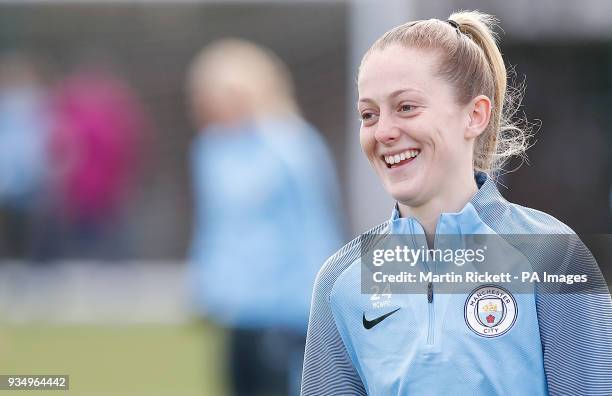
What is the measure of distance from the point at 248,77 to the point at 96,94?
18.8 feet

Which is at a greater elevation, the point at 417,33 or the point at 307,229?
the point at 307,229

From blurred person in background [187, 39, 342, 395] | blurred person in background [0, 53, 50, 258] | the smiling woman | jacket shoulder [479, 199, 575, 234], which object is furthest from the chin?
blurred person in background [0, 53, 50, 258]

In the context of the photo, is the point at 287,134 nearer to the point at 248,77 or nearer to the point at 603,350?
the point at 248,77

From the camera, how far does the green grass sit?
7086 millimetres

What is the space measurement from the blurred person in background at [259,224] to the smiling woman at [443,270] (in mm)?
2586

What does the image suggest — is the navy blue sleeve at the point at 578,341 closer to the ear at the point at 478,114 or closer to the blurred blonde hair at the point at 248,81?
the ear at the point at 478,114

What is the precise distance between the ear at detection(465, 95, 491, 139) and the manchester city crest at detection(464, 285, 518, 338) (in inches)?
13.3

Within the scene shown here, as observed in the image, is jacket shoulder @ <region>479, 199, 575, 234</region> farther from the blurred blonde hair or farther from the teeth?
the blurred blonde hair

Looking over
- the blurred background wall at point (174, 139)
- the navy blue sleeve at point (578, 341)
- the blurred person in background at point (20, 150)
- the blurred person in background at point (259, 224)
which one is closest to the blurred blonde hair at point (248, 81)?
the blurred person in background at point (259, 224)

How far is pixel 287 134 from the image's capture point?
5191 millimetres

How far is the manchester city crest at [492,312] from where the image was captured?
2174mm

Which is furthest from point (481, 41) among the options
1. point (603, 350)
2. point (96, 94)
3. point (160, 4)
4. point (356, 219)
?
point (160, 4)

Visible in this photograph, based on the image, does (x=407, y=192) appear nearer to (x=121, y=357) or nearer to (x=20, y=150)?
(x=121, y=357)

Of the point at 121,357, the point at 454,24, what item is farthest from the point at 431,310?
the point at 121,357
